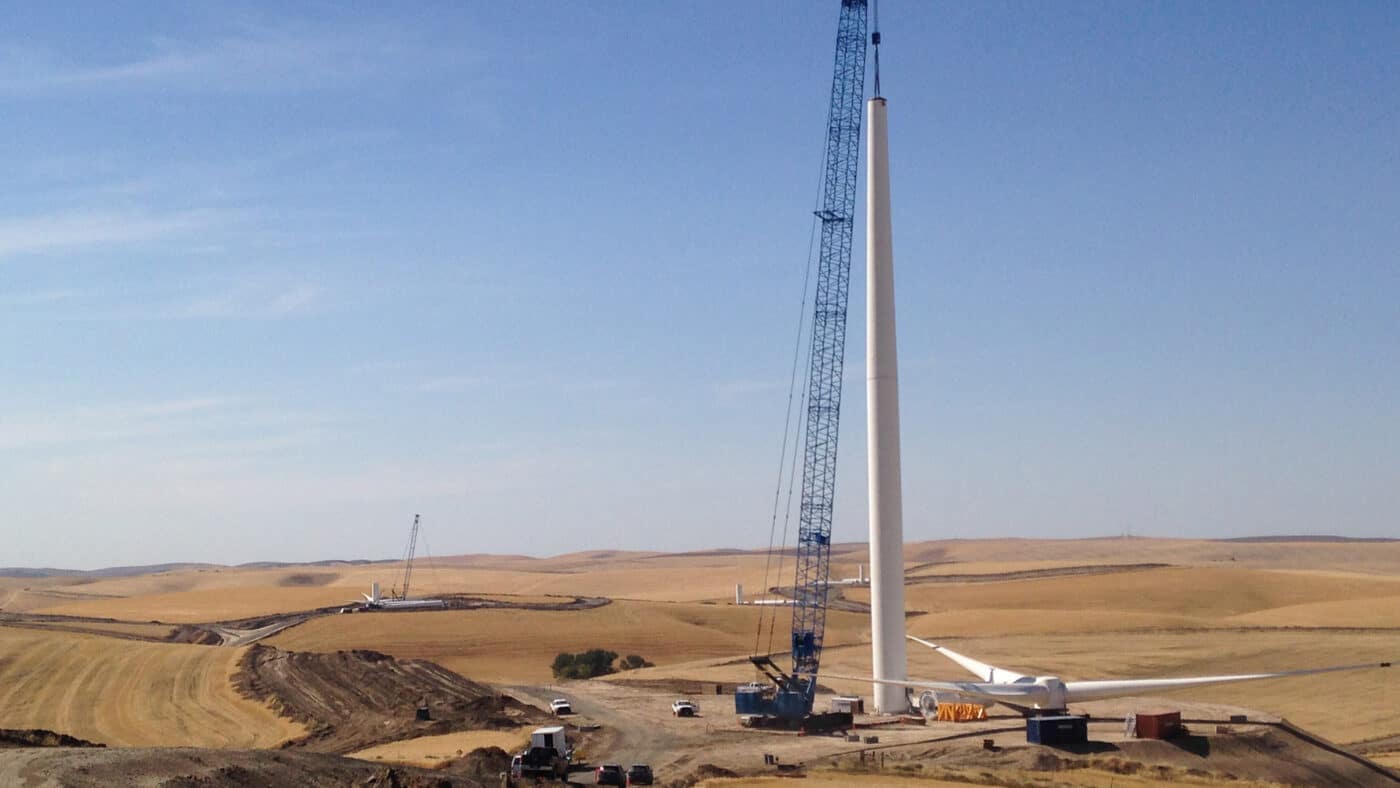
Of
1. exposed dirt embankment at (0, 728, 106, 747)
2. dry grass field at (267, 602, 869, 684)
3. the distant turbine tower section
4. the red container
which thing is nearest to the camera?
exposed dirt embankment at (0, 728, 106, 747)

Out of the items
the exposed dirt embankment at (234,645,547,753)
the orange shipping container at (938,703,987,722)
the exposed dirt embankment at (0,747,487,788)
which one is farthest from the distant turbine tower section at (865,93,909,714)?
the exposed dirt embankment at (0,747,487,788)

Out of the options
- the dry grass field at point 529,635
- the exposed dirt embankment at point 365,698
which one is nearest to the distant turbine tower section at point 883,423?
the exposed dirt embankment at point 365,698

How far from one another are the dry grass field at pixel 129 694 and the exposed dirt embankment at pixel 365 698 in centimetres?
176

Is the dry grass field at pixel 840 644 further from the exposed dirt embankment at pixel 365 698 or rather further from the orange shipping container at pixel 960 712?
the orange shipping container at pixel 960 712

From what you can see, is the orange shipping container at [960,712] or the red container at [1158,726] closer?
the red container at [1158,726]

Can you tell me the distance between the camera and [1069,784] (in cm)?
5009

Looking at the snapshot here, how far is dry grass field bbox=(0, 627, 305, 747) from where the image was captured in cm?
7038

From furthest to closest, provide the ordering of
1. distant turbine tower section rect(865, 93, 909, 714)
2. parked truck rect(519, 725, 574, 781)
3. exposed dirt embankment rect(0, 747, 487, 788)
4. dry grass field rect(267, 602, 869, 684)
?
1. dry grass field rect(267, 602, 869, 684)
2. distant turbine tower section rect(865, 93, 909, 714)
3. parked truck rect(519, 725, 574, 781)
4. exposed dirt embankment rect(0, 747, 487, 788)

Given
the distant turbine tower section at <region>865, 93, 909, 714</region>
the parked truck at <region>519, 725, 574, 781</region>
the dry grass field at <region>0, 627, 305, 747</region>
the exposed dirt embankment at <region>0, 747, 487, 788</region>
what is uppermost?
Answer: the distant turbine tower section at <region>865, 93, 909, 714</region>

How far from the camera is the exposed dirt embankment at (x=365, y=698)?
68625mm

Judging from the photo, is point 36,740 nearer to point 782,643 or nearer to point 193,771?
point 193,771

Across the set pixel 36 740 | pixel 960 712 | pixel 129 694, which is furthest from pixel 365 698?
pixel 960 712

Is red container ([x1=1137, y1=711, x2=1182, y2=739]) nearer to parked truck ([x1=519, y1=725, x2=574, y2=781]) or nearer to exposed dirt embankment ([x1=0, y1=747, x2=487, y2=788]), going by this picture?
parked truck ([x1=519, y1=725, x2=574, y2=781])

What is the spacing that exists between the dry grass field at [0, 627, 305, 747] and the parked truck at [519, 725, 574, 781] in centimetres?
2069
